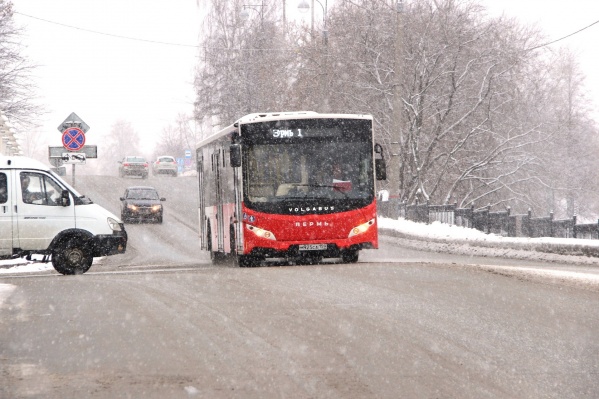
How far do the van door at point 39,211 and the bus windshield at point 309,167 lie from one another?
347cm

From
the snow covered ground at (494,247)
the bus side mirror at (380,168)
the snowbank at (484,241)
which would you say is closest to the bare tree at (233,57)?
the snowbank at (484,241)

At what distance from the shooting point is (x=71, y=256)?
770 inches

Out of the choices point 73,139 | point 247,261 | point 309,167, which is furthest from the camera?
point 73,139

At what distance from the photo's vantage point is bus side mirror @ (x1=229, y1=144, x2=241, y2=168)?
19.6m

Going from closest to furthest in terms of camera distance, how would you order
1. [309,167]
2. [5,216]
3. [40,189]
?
1. [5,216]
2. [40,189]
3. [309,167]

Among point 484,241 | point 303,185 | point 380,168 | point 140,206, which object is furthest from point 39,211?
point 140,206

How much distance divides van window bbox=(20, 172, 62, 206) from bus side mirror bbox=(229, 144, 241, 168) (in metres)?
3.25

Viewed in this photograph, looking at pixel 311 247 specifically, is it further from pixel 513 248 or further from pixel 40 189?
pixel 513 248

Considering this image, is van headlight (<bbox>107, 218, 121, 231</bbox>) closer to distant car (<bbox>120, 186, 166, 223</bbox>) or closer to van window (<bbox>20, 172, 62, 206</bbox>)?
van window (<bbox>20, 172, 62, 206</bbox>)

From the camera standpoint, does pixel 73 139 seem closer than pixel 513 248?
No

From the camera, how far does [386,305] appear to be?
11.4 meters

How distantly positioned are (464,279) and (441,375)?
7.20m

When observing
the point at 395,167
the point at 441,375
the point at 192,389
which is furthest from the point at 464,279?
the point at 395,167

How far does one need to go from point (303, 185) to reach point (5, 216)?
5.54 metres
